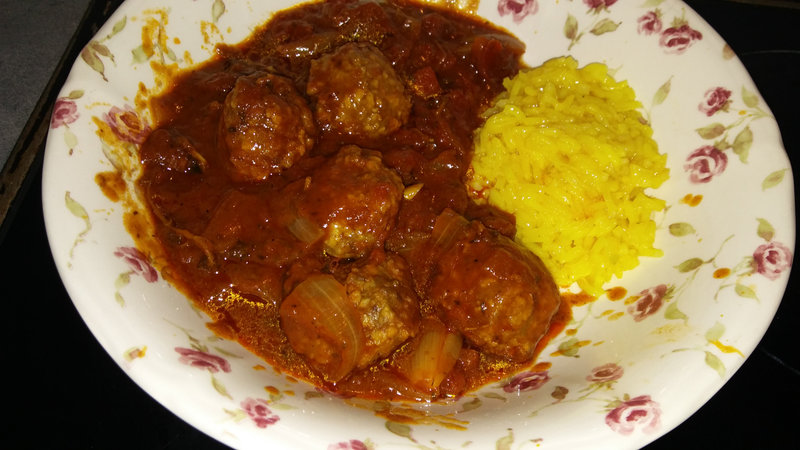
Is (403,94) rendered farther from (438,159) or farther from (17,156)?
(17,156)

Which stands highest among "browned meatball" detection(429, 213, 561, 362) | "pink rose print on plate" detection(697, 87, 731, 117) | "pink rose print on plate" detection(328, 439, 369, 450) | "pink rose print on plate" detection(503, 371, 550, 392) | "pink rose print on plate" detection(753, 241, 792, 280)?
"pink rose print on plate" detection(697, 87, 731, 117)

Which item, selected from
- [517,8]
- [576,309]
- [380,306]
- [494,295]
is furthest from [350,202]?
[517,8]

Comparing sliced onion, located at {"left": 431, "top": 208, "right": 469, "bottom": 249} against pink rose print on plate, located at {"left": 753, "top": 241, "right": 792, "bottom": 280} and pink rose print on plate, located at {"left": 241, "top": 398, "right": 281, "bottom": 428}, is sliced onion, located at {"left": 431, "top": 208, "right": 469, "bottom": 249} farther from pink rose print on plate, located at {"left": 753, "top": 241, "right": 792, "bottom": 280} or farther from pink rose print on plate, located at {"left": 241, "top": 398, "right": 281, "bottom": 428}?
pink rose print on plate, located at {"left": 753, "top": 241, "right": 792, "bottom": 280}

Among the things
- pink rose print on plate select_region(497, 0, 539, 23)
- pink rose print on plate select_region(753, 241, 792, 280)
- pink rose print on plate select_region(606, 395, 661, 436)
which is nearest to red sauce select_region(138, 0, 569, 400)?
pink rose print on plate select_region(606, 395, 661, 436)

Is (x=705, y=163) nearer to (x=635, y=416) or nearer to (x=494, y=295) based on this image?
(x=494, y=295)

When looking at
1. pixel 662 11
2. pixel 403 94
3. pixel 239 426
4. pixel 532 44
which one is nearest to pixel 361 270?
pixel 239 426

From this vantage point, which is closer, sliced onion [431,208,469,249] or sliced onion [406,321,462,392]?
sliced onion [406,321,462,392]

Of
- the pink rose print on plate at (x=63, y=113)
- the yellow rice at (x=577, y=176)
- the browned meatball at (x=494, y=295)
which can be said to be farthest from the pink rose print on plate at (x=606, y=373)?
the pink rose print on plate at (x=63, y=113)
